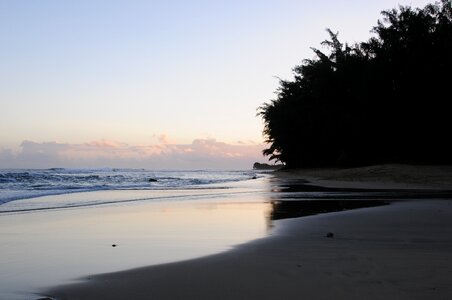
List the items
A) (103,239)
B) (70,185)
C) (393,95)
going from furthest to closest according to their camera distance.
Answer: (393,95)
(70,185)
(103,239)

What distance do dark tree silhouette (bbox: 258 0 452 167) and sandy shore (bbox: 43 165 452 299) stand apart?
33.1 m

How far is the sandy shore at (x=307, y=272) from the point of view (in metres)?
4.27

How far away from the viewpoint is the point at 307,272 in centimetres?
497

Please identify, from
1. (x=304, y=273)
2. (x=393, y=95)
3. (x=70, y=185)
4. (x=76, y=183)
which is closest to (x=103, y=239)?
(x=304, y=273)

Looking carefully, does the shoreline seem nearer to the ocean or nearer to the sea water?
the sea water

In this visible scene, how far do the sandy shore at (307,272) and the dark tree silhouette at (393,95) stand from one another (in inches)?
1304

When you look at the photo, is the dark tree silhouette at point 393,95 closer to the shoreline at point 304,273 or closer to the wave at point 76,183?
the wave at point 76,183

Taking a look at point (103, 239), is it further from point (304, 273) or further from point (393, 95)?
point (393, 95)

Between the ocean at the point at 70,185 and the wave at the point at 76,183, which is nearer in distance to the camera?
the ocean at the point at 70,185

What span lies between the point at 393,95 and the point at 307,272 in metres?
38.0

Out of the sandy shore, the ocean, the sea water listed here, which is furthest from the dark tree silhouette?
the sandy shore

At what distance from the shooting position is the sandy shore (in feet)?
14.0

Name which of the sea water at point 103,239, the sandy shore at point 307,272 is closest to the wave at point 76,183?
the sea water at point 103,239

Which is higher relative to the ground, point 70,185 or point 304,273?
point 70,185
